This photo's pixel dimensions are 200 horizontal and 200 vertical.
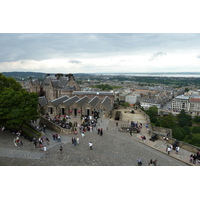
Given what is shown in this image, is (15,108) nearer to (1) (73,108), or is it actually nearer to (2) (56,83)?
(1) (73,108)

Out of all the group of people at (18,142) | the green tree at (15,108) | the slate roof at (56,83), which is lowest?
the group of people at (18,142)

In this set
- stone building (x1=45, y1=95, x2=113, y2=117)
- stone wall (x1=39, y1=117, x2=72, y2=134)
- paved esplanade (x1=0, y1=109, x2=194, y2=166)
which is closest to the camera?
paved esplanade (x1=0, y1=109, x2=194, y2=166)

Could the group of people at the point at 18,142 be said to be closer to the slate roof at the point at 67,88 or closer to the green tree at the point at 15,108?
the green tree at the point at 15,108

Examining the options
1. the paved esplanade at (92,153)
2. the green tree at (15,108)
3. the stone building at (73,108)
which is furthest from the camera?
the stone building at (73,108)

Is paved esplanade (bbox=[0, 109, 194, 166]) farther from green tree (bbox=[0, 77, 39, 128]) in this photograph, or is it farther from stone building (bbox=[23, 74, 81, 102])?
stone building (bbox=[23, 74, 81, 102])

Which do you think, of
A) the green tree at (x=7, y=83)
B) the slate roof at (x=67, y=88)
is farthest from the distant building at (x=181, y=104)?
the green tree at (x=7, y=83)

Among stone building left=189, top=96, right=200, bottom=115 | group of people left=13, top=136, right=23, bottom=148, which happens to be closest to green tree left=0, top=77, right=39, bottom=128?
group of people left=13, top=136, right=23, bottom=148

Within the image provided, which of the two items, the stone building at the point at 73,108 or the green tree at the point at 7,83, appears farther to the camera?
the stone building at the point at 73,108

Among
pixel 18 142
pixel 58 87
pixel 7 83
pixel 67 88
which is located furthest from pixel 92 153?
pixel 58 87
